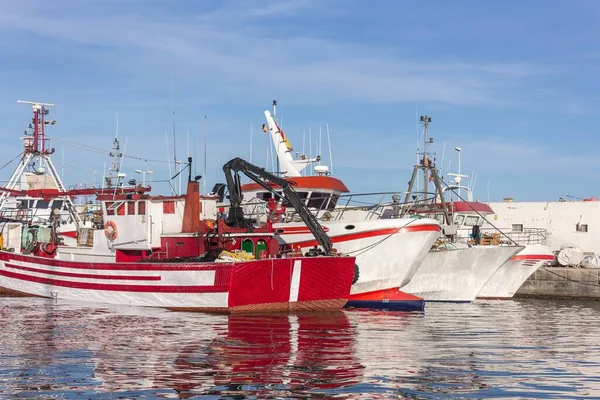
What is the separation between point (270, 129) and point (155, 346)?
20.9 meters

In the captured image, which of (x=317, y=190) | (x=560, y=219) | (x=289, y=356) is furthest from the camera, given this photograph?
(x=560, y=219)

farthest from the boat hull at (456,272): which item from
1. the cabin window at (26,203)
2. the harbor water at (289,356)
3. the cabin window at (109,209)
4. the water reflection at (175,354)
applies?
the cabin window at (26,203)

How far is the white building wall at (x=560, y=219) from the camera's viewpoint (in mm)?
41406

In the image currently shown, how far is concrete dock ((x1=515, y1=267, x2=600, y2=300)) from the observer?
34.8 m

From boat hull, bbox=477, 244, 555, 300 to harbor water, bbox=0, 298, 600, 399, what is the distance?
10.4 metres

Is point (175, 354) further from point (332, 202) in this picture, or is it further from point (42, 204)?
point (42, 204)

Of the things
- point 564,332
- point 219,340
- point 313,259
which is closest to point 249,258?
point 313,259

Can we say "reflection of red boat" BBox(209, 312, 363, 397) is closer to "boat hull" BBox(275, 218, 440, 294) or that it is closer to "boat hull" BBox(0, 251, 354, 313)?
"boat hull" BBox(0, 251, 354, 313)

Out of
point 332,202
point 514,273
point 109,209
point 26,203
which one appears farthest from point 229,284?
point 26,203

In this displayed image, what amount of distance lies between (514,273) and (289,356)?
22064mm

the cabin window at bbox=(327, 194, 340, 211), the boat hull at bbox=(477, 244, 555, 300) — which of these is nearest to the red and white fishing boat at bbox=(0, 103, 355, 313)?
the cabin window at bbox=(327, 194, 340, 211)

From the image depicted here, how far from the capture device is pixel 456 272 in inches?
1233

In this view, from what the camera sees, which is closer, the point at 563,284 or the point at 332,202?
the point at 332,202

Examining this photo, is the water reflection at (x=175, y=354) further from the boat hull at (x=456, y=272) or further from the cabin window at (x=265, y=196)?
the boat hull at (x=456, y=272)
